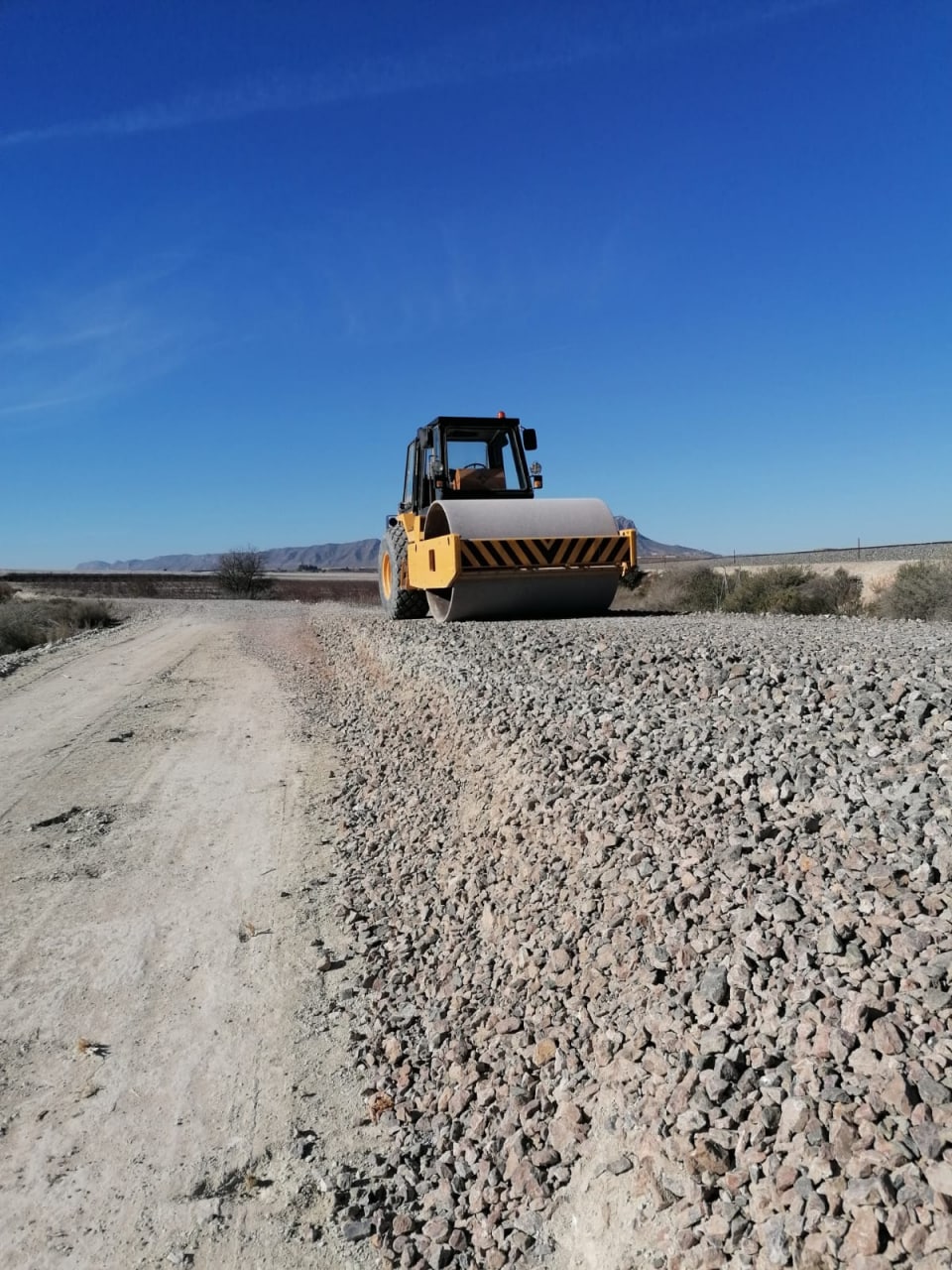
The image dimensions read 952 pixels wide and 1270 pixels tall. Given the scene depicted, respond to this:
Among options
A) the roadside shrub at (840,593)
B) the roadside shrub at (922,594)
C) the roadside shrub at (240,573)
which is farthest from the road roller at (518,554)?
the roadside shrub at (240,573)

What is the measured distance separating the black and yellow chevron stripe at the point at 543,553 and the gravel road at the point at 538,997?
183 inches

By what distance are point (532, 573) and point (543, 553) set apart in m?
0.31

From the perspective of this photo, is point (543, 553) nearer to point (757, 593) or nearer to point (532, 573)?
point (532, 573)

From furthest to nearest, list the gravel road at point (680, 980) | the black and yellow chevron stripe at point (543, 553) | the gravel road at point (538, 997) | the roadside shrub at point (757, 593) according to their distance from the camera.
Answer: the roadside shrub at point (757, 593) → the black and yellow chevron stripe at point (543, 553) → the gravel road at point (538, 997) → the gravel road at point (680, 980)

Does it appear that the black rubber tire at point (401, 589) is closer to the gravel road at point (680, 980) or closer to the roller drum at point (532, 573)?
the roller drum at point (532, 573)

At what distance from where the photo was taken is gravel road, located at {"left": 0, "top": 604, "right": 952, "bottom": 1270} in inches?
95.2

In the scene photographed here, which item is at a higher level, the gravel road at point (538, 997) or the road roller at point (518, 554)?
the road roller at point (518, 554)

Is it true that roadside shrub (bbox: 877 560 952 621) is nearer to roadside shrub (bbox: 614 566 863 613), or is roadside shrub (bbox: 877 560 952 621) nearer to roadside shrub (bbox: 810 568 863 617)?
roadside shrub (bbox: 810 568 863 617)

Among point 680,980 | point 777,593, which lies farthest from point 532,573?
point 777,593

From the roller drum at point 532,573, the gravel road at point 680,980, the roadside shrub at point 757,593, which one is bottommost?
the gravel road at point 680,980

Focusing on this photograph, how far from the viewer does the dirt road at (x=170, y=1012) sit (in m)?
2.91

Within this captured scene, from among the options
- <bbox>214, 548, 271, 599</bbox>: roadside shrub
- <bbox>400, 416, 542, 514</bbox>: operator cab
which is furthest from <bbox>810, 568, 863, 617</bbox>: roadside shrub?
<bbox>214, 548, 271, 599</bbox>: roadside shrub

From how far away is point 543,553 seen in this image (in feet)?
37.2

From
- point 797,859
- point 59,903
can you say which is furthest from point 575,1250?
point 59,903
